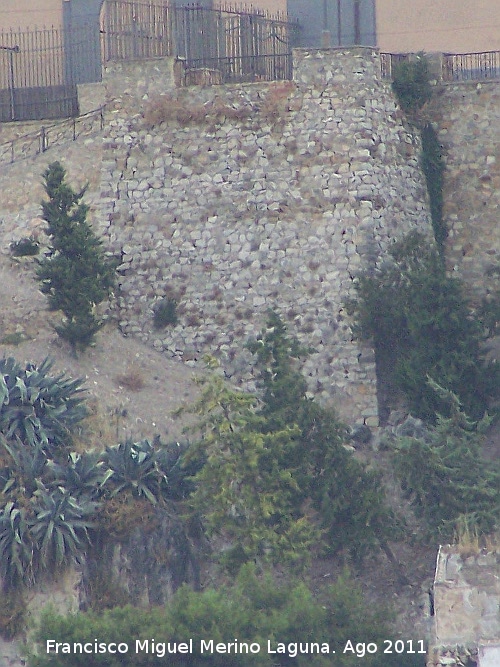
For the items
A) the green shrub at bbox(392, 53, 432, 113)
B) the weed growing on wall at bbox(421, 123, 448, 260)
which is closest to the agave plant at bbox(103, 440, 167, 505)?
the weed growing on wall at bbox(421, 123, 448, 260)

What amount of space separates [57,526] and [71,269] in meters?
5.72

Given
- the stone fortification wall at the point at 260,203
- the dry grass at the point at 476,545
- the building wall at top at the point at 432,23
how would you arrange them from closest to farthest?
the dry grass at the point at 476,545, the stone fortification wall at the point at 260,203, the building wall at top at the point at 432,23

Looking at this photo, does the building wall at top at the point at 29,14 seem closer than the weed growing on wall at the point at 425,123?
No

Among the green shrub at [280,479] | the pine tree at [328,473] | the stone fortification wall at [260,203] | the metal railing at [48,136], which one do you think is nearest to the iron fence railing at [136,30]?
the metal railing at [48,136]

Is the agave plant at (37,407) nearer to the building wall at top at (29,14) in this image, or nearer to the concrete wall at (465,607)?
the concrete wall at (465,607)

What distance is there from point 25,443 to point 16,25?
12.0 meters

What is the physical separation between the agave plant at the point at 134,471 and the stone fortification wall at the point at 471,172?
8.06m

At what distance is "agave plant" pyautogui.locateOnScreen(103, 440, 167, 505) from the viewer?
3186 centimetres

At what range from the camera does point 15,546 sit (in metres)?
31.0

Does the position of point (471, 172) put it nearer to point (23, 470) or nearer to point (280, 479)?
point (280, 479)

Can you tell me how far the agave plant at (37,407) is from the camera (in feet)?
106

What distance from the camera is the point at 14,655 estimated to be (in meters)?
30.9

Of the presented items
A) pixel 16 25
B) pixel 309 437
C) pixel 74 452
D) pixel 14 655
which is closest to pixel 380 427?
pixel 309 437

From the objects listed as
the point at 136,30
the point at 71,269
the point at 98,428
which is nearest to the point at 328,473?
the point at 98,428
